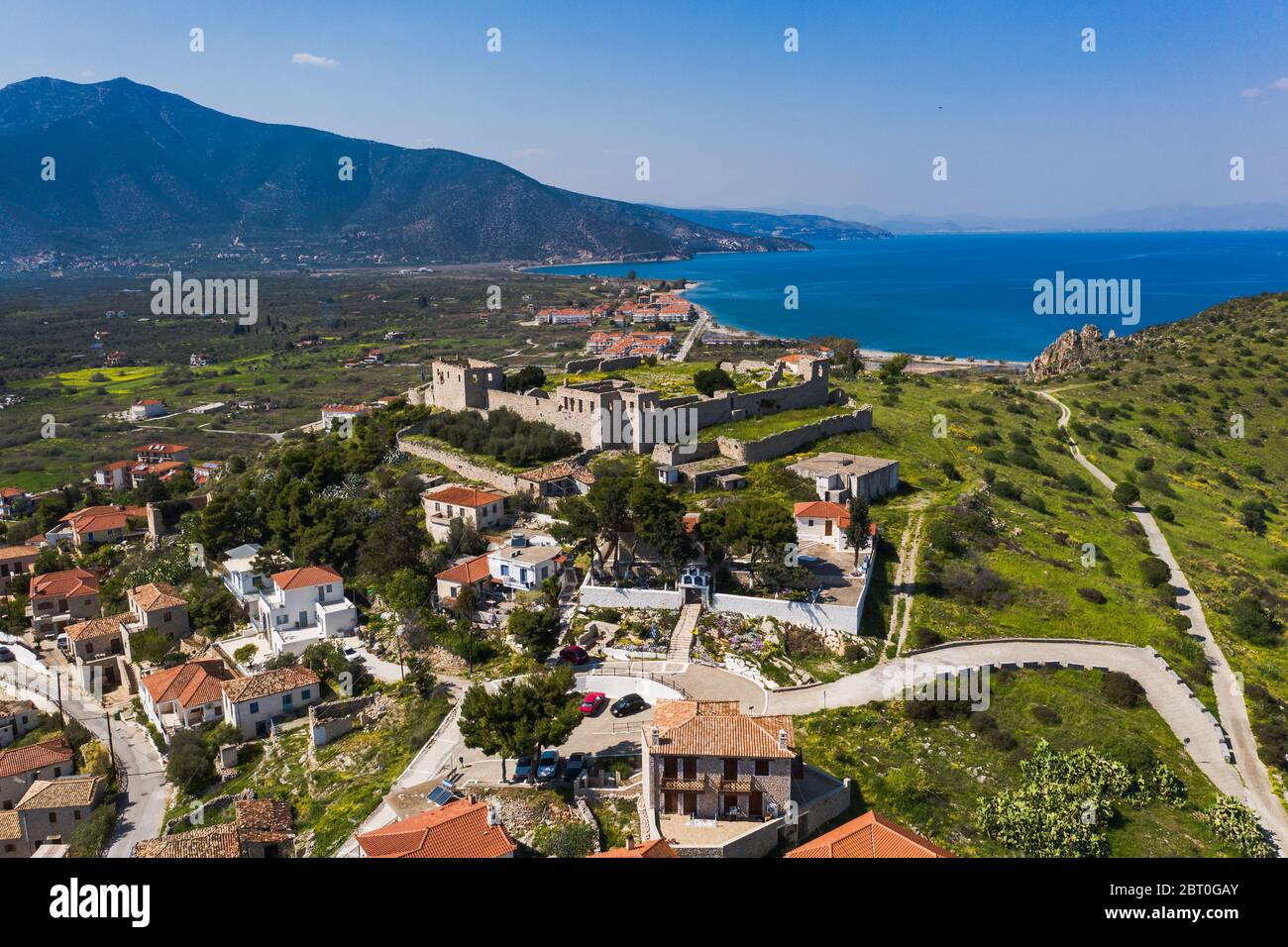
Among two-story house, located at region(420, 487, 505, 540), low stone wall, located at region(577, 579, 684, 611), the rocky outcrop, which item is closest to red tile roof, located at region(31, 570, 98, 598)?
two-story house, located at region(420, 487, 505, 540)

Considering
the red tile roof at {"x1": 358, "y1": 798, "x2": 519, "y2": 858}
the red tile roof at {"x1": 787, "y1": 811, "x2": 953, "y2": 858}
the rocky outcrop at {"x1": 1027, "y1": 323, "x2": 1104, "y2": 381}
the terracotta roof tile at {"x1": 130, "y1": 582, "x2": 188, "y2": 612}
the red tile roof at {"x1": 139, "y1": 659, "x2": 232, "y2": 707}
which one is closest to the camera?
the red tile roof at {"x1": 787, "y1": 811, "x2": 953, "y2": 858}

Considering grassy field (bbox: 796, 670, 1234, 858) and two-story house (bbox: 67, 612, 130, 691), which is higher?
grassy field (bbox: 796, 670, 1234, 858)

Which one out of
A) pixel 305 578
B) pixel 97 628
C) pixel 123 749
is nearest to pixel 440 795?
pixel 305 578

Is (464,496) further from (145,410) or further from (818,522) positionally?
(145,410)

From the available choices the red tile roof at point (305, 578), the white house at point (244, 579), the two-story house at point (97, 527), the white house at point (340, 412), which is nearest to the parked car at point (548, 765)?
the red tile roof at point (305, 578)

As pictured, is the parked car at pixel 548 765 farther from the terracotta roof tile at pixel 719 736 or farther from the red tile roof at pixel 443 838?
the terracotta roof tile at pixel 719 736

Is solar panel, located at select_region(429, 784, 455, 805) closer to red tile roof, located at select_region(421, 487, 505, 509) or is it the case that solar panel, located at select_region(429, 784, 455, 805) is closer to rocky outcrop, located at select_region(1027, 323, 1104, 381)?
red tile roof, located at select_region(421, 487, 505, 509)

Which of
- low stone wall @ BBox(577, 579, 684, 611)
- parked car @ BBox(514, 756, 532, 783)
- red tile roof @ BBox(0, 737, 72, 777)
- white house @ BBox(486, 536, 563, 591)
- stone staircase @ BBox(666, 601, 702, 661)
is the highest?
white house @ BBox(486, 536, 563, 591)
